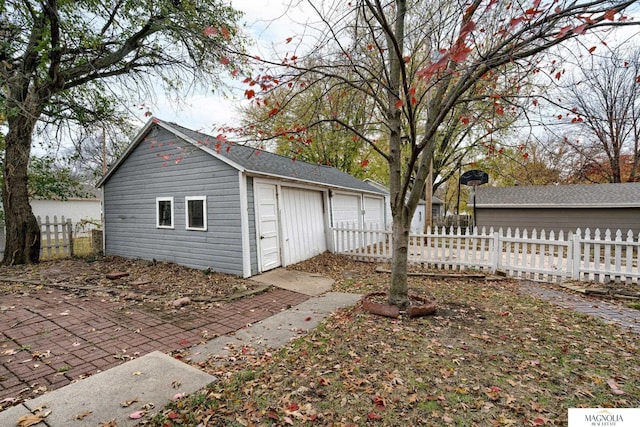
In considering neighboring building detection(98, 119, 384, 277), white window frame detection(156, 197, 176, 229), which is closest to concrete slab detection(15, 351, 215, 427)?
neighboring building detection(98, 119, 384, 277)

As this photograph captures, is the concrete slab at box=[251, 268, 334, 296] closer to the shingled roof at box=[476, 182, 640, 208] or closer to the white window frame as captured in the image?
the white window frame

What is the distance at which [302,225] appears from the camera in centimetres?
898

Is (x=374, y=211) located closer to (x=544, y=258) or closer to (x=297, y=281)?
(x=544, y=258)

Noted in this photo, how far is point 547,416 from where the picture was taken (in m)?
2.17

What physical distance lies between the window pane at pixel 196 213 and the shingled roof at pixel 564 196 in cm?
1347

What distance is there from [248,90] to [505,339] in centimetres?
431

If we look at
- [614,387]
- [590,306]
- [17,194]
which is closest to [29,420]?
[614,387]

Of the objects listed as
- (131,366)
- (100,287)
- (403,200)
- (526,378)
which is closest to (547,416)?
(526,378)

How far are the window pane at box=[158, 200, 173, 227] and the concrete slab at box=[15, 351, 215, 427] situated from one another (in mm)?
5870

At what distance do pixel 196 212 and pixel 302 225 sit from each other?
9.87 ft

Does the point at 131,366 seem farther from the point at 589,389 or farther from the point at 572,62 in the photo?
the point at 572,62

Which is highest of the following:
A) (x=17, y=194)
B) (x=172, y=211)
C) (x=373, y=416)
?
(x=17, y=194)

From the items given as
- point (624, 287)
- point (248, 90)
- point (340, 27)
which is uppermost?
point (340, 27)

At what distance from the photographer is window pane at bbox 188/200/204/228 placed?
766 centimetres
